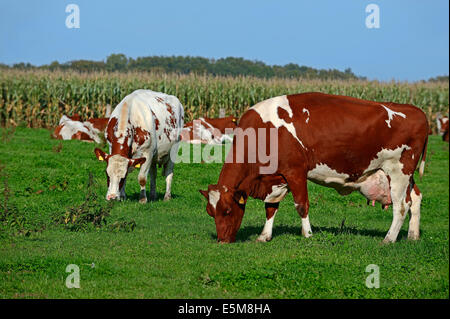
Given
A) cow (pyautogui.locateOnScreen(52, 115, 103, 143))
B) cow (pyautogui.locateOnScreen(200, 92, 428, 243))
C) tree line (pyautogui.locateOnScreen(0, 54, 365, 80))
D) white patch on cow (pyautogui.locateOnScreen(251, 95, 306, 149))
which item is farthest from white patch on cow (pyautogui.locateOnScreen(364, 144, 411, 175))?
tree line (pyautogui.locateOnScreen(0, 54, 365, 80))

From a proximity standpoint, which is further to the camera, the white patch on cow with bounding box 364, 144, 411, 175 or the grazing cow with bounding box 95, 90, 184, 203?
the grazing cow with bounding box 95, 90, 184, 203

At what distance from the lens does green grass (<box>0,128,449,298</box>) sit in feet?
25.5

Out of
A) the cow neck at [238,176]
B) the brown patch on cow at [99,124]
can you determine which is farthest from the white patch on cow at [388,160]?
the brown patch on cow at [99,124]

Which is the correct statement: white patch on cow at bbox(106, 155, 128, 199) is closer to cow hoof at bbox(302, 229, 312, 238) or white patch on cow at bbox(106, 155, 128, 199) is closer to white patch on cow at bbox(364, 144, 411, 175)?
cow hoof at bbox(302, 229, 312, 238)

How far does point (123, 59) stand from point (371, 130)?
96.9 metres

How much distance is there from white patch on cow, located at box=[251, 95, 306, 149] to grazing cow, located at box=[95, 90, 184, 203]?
4.48 metres

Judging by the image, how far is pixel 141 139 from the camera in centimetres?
1480

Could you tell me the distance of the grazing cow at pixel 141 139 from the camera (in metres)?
14.0

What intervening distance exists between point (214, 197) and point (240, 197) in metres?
0.45

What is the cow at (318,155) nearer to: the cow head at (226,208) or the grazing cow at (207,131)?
the cow head at (226,208)

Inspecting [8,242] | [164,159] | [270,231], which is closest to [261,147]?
[270,231]

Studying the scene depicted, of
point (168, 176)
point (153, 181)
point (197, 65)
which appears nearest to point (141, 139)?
point (153, 181)
